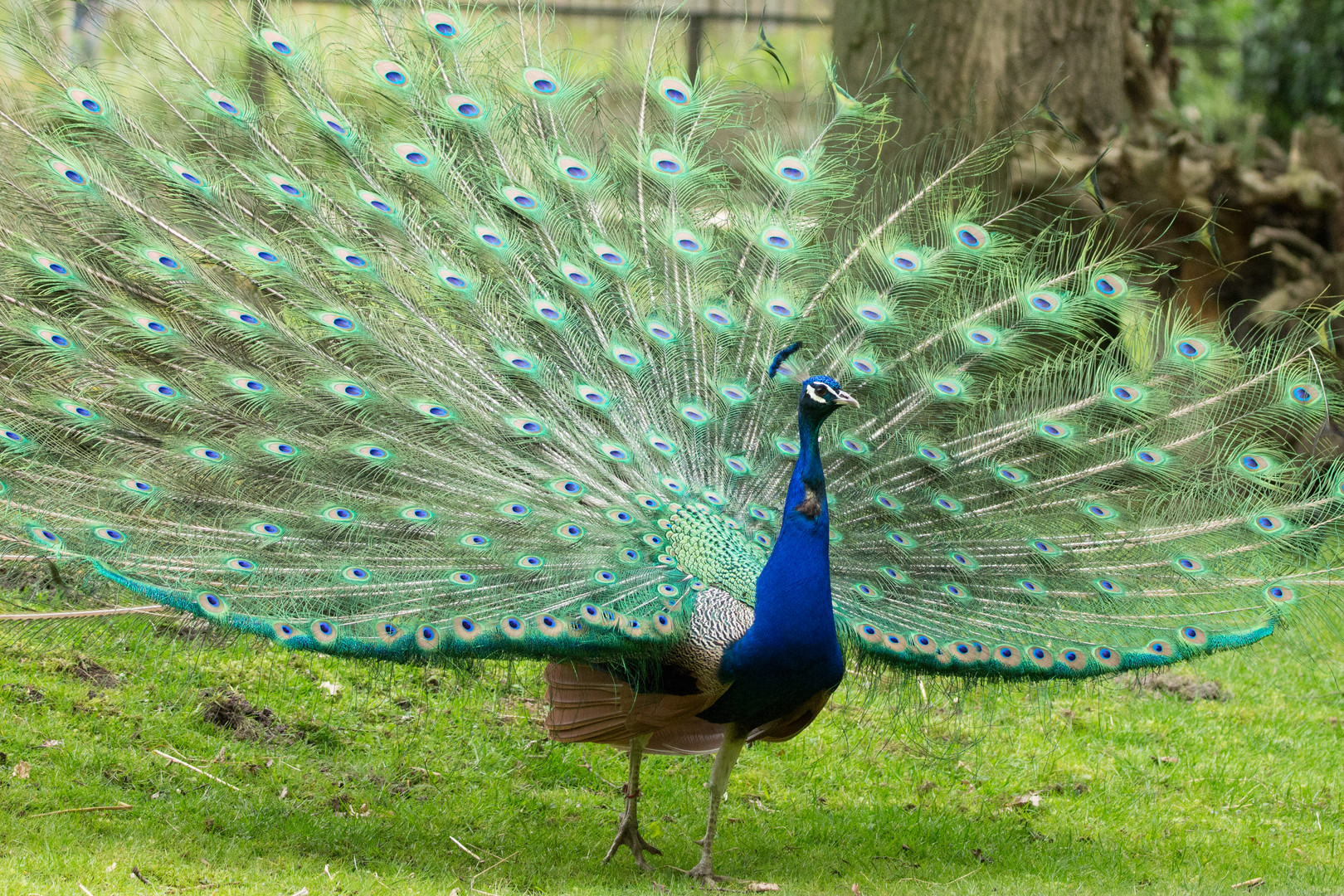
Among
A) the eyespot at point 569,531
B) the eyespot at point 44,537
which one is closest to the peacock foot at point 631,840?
the eyespot at point 569,531

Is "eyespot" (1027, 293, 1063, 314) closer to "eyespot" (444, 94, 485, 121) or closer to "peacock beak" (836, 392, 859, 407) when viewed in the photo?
"peacock beak" (836, 392, 859, 407)

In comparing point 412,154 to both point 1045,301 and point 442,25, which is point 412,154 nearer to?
point 442,25

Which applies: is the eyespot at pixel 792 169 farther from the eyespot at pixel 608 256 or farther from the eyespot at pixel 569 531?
the eyespot at pixel 569 531

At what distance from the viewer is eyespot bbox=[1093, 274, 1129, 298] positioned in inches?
177

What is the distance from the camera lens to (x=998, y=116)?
742 cm

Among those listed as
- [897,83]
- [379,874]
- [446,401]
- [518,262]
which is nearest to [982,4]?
[897,83]

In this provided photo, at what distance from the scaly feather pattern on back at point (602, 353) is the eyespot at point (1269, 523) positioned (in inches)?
0.6

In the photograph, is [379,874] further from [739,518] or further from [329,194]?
[329,194]

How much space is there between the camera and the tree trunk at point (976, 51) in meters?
7.39

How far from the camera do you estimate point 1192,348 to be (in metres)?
4.59

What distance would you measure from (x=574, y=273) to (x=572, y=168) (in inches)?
14.9

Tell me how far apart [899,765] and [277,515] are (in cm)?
311

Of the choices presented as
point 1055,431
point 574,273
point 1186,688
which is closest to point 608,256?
point 574,273

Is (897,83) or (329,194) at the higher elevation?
(329,194)
